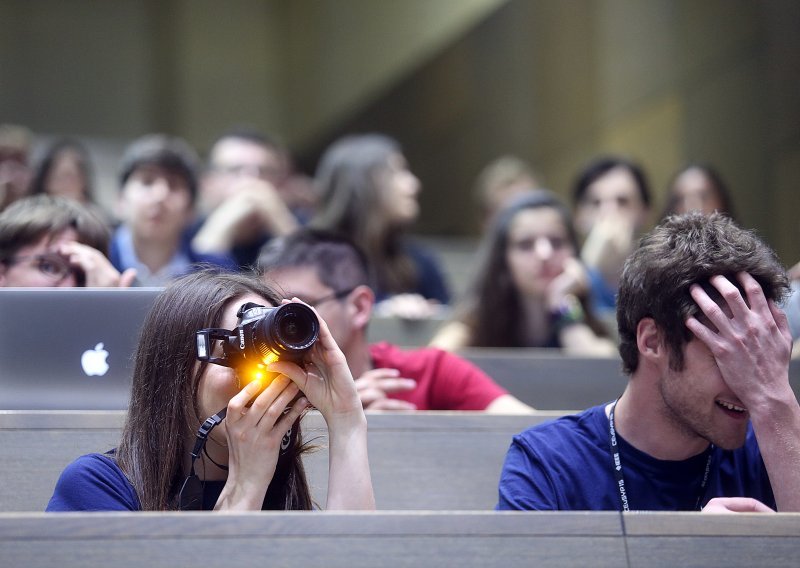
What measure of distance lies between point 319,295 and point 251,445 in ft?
4.00

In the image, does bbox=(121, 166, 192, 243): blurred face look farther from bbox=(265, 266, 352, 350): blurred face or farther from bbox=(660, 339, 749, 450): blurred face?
bbox=(660, 339, 749, 450): blurred face

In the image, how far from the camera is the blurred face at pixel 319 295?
2975 millimetres

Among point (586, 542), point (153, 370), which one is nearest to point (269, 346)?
point (153, 370)

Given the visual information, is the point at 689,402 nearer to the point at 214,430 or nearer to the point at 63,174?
the point at 214,430

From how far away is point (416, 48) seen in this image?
8688mm

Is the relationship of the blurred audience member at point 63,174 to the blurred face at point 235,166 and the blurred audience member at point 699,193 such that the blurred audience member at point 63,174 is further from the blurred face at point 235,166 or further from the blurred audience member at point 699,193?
the blurred audience member at point 699,193

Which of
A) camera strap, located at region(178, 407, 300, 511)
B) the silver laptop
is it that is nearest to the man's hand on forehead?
camera strap, located at region(178, 407, 300, 511)

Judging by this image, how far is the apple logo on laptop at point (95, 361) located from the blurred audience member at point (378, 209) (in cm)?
206

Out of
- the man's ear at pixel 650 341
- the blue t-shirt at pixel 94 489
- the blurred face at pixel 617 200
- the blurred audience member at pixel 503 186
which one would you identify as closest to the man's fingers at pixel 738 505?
the man's ear at pixel 650 341

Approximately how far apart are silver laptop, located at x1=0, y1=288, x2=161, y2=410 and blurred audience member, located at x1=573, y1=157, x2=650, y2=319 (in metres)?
2.69

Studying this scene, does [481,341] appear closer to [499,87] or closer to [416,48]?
[499,87]

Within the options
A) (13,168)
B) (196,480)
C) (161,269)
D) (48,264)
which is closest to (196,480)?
(196,480)

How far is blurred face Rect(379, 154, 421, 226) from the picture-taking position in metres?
4.43

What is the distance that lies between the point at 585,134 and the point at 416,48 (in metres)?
2.20
